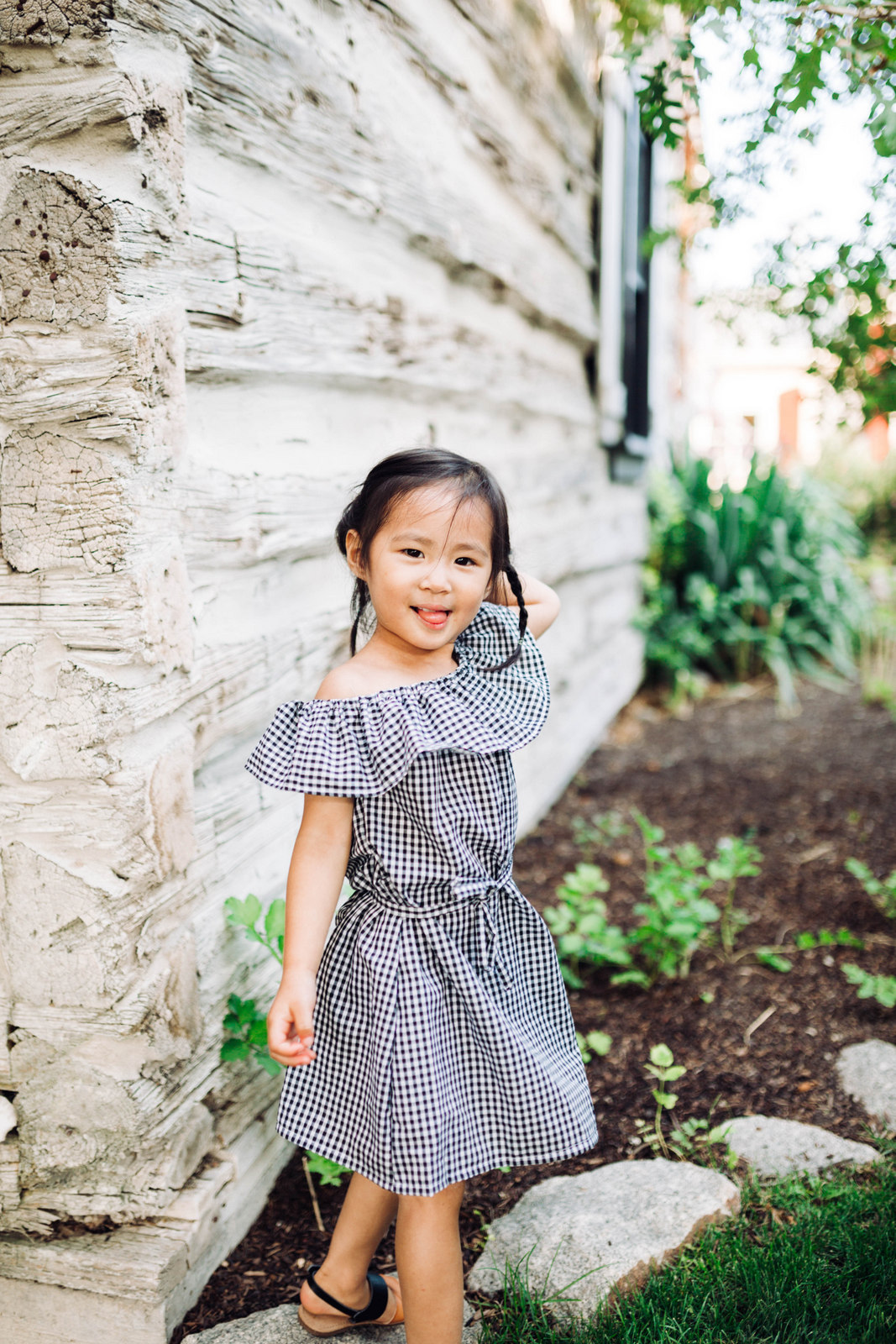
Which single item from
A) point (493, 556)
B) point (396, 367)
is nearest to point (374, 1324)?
point (493, 556)

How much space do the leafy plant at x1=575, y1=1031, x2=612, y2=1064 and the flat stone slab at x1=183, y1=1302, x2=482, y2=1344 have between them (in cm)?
71

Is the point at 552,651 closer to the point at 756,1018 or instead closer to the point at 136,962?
the point at 756,1018

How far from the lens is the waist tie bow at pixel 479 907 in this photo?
4.66 ft

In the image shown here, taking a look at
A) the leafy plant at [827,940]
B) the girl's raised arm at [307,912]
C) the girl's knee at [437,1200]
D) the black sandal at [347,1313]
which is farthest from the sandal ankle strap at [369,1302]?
the leafy plant at [827,940]

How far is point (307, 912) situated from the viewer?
52.4 inches

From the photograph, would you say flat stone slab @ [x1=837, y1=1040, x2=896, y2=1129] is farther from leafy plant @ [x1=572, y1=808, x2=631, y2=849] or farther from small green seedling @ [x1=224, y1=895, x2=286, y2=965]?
leafy plant @ [x1=572, y1=808, x2=631, y2=849]

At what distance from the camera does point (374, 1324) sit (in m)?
1.58


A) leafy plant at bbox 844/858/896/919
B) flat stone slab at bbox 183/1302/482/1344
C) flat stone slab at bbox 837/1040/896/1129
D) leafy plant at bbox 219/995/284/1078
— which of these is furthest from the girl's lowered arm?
leafy plant at bbox 844/858/896/919

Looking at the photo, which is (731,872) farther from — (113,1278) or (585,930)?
(113,1278)

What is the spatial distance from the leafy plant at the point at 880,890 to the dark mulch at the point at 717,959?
3 cm

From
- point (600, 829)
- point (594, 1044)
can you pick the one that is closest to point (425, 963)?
point (594, 1044)

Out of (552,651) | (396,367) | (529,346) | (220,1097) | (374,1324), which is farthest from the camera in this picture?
(552,651)

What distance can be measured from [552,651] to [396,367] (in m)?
1.80

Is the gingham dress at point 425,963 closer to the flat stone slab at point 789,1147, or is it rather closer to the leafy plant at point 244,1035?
the leafy plant at point 244,1035
